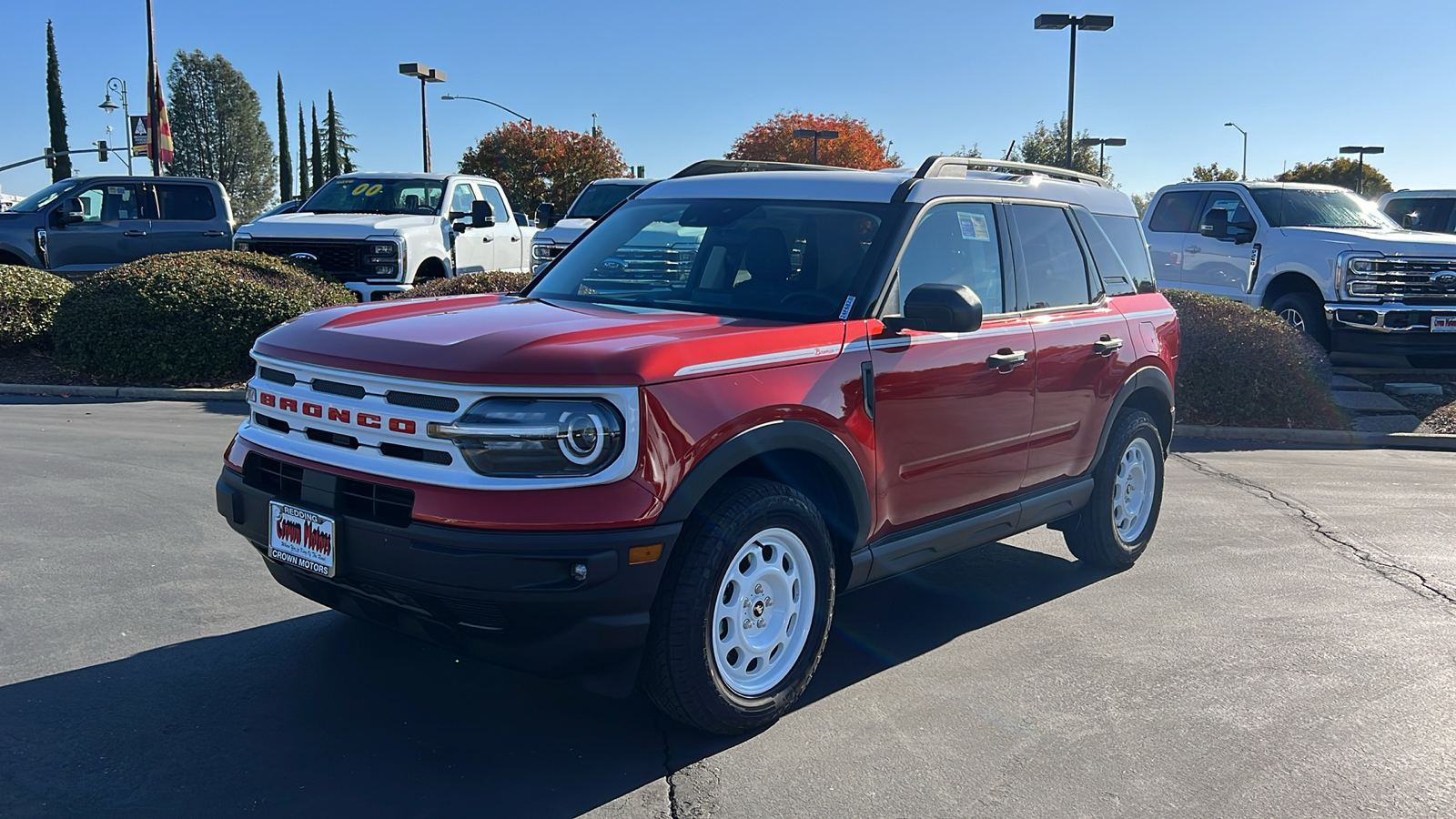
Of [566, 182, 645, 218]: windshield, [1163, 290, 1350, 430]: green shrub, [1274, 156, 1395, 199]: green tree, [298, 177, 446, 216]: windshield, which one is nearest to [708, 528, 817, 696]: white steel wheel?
[1163, 290, 1350, 430]: green shrub

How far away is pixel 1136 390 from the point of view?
611 cm

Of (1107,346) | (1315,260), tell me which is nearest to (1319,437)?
(1315,260)

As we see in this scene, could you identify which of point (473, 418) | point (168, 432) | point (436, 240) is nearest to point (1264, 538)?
point (473, 418)

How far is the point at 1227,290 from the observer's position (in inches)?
582

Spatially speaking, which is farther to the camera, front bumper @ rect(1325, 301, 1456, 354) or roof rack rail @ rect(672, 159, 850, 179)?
front bumper @ rect(1325, 301, 1456, 354)

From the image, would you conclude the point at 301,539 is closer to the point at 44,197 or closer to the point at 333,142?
the point at 44,197

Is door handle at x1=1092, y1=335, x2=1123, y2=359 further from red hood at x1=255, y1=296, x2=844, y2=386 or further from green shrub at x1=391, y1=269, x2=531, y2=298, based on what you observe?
green shrub at x1=391, y1=269, x2=531, y2=298

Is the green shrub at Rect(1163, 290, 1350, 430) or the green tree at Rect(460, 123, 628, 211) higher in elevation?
the green tree at Rect(460, 123, 628, 211)

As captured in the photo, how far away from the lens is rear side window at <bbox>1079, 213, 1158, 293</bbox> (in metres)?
6.29

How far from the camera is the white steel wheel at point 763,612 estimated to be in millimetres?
3910

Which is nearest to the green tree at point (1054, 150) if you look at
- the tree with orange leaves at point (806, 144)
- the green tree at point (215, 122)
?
the tree with orange leaves at point (806, 144)

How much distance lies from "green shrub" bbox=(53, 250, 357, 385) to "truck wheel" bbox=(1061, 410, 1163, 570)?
28.2 feet

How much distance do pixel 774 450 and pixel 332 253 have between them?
11015mm

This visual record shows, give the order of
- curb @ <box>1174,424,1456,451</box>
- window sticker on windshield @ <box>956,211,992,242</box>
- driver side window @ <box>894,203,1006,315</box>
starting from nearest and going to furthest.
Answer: driver side window @ <box>894,203,1006,315</box>
window sticker on windshield @ <box>956,211,992,242</box>
curb @ <box>1174,424,1456,451</box>
